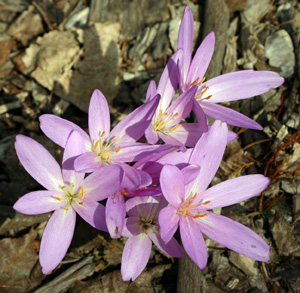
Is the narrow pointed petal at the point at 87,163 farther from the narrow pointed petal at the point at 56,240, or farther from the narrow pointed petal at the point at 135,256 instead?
the narrow pointed petal at the point at 135,256

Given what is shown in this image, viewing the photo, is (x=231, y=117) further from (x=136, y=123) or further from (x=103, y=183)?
(x=103, y=183)

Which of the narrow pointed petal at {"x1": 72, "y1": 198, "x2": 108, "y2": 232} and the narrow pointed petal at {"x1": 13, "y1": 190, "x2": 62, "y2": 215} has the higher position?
the narrow pointed petal at {"x1": 13, "y1": 190, "x2": 62, "y2": 215}

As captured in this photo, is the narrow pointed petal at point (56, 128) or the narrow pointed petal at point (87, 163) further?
the narrow pointed petal at point (56, 128)

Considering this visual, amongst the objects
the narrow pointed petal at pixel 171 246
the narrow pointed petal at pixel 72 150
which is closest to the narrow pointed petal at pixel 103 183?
the narrow pointed petal at pixel 72 150

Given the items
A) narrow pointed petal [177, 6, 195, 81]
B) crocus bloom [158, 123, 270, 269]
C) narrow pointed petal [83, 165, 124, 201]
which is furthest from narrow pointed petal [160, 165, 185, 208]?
narrow pointed petal [177, 6, 195, 81]

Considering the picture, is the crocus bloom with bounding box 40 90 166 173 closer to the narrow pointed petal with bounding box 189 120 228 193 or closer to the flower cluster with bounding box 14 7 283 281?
the flower cluster with bounding box 14 7 283 281

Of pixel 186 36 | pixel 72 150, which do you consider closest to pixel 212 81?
pixel 186 36

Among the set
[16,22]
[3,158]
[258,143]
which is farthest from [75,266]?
[16,22]
